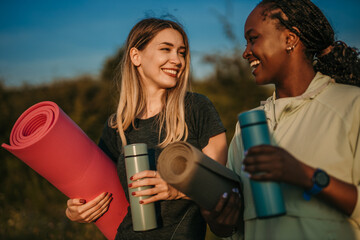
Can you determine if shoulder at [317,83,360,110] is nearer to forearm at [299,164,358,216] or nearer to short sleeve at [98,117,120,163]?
forearm at [299,164,358,216]

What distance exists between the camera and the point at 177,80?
9.46ft

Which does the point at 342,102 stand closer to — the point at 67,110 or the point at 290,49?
the point at 290,49

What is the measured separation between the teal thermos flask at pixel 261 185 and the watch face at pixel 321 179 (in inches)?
7.4

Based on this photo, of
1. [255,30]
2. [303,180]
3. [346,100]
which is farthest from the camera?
[255,30]

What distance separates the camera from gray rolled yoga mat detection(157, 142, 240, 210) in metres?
1.54

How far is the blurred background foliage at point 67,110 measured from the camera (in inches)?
194

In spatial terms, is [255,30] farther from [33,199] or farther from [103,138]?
[33,199]

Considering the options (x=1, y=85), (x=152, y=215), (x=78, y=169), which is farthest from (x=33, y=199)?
(x=152, y=215)

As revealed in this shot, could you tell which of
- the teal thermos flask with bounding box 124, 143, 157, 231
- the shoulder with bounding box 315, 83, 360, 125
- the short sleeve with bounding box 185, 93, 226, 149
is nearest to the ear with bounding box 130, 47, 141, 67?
the short sleeve with bounding box 185, 93, 226, 149

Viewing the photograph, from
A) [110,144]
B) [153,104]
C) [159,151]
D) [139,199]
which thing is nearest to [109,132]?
[110,144]

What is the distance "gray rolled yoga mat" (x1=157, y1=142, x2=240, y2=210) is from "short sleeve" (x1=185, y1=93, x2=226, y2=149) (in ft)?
2.38

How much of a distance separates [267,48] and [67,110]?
605 centimetres

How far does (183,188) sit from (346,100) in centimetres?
99

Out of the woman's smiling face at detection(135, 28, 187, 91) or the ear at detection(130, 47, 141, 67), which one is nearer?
the woman's smiling face at detection(135, 28, 187, 91)
